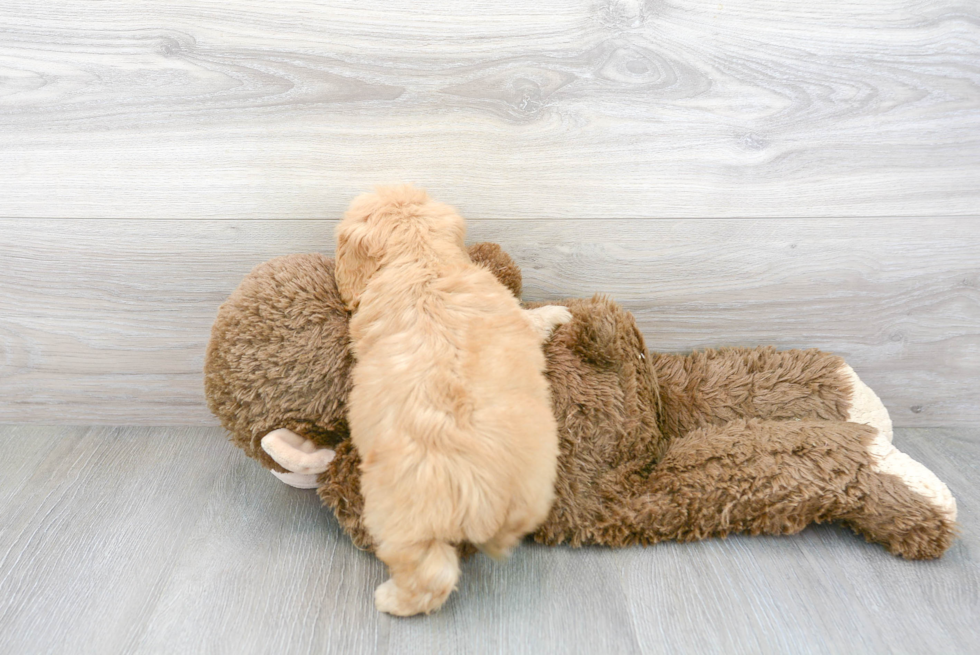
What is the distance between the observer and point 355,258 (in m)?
0.86

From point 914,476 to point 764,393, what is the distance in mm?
236

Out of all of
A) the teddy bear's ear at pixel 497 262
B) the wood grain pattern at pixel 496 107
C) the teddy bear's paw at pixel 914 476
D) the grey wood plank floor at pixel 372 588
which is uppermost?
the wood grain pattern at pixel 496 107

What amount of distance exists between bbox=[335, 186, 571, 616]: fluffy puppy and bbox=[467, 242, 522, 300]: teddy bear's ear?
0.11m

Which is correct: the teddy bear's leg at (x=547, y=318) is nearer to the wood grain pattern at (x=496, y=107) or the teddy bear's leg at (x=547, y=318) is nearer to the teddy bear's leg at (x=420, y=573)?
the wood grain pattern at (x=496, y=107)

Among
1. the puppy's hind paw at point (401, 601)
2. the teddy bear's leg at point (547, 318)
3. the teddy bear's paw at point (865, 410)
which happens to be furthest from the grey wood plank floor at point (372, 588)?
the teddy bear's leg at point (547, 318)

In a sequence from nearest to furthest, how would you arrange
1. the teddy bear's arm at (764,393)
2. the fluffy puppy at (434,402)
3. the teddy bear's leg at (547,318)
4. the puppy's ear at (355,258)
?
the fluffy puppy at (434,402) < the puppy's ear at (355,258) < the teddy bear's leg at (547,318) < the teddy bear's arm at (764,393)

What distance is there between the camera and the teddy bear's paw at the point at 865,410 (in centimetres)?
105

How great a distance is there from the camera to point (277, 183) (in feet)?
3.40

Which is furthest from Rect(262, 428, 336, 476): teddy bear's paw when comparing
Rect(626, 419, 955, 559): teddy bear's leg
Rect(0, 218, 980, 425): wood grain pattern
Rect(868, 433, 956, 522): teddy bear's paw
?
Rect(868, 433, 956, 522): teddy bear's paw

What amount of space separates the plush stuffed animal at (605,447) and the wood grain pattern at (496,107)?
20 centimetres

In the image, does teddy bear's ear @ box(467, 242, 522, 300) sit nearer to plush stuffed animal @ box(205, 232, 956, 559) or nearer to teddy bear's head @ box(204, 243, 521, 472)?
plush stuffed animal @ box(205, 232, 956, 559)

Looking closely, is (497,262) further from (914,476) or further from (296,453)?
(914,476)

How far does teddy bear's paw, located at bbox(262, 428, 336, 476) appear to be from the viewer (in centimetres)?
90

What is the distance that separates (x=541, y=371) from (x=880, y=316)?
0.69 m
